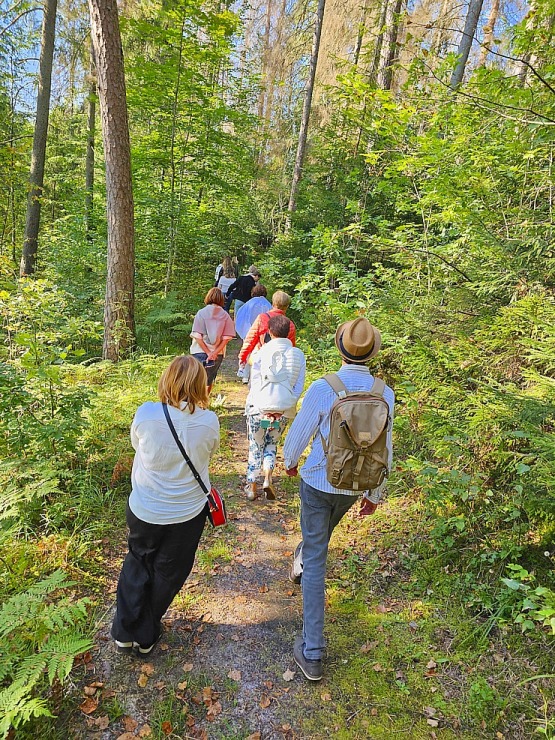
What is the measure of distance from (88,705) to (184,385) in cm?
200

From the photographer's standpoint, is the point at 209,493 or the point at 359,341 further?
the point at 209,493

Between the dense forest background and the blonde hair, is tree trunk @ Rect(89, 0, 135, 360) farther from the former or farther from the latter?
the blonde hair

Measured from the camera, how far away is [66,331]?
488 centimetres

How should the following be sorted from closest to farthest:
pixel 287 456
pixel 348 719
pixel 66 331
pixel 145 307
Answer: pixel 348 719 → pixel 287 456 → pixel 66 331 → pixel 145 307

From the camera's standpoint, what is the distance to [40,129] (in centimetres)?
1105

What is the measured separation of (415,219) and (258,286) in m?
4.94

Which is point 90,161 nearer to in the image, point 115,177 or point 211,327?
point 115,177

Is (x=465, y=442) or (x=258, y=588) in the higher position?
(x=465, y=442)

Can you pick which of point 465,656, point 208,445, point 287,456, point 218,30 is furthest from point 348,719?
point 218,30

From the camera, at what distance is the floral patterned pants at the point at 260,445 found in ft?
14.7

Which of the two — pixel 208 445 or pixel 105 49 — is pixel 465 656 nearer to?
pixel 208 445

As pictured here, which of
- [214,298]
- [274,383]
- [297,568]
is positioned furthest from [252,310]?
[297,568]

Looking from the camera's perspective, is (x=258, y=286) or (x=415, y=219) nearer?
(x=258, y=286)

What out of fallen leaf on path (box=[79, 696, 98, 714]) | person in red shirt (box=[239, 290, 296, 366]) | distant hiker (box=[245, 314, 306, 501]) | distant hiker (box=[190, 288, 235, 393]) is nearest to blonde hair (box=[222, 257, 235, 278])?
distant hiker (box=[190, 288, 235, 393])
